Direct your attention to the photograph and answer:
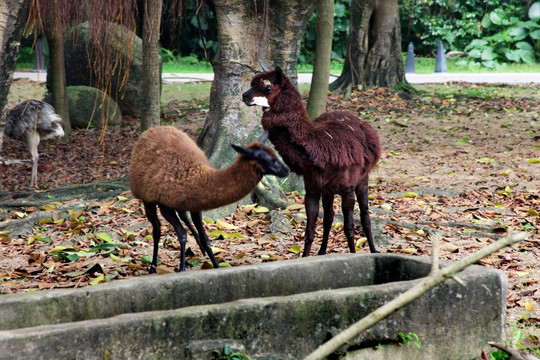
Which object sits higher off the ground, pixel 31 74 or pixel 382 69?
pixel 382 69

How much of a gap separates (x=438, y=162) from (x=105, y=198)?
4.65 meters

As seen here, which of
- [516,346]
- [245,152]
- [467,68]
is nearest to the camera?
[516,346]

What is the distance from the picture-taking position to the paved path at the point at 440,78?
62.0ft

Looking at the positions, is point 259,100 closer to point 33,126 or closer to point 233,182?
Result: point 233,182

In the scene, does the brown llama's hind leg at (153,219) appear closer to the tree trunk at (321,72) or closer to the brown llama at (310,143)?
the brown llama at (310,143)

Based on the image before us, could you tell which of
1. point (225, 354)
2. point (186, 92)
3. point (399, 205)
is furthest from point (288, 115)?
point (186, 92)

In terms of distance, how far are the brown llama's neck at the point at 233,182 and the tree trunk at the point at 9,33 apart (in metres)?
2.55

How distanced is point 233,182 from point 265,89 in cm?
88

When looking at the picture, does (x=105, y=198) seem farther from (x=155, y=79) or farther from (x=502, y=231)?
(x=502, y=231)

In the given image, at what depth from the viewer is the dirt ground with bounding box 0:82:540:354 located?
5.59 metres

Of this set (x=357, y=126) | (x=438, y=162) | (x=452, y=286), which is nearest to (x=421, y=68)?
(x=438, y=162)

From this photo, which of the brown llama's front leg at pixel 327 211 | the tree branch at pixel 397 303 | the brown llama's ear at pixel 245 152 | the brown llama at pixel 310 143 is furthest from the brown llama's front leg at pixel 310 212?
the tree branch at pixel 397 303

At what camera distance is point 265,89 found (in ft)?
16.4

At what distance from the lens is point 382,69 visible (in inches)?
601
